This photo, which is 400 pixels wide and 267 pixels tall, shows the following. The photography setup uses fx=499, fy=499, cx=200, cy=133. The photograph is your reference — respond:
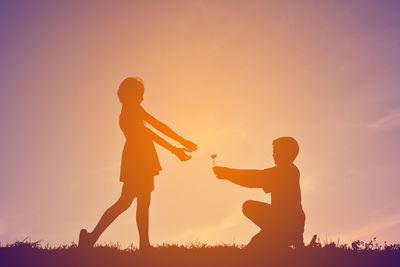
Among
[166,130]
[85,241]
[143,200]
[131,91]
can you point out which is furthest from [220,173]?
[85,241]

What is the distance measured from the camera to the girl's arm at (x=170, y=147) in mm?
9047

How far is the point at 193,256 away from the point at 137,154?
2.05m

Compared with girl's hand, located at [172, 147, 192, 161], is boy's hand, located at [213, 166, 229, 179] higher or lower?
lower

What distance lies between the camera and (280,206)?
8492 millimetres

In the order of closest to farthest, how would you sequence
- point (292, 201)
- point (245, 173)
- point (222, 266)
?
point (222, 266) < point (292, 201) < point (245, 173)

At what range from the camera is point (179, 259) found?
8266 millimetres

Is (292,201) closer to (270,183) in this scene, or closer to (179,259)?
(270,183)

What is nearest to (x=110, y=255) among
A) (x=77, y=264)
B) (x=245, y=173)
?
(x=77, y=264)

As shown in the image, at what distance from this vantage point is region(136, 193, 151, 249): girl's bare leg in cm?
887

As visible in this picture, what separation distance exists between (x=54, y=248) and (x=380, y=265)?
18.9ft

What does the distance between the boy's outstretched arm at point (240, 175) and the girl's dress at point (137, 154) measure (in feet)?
3.73

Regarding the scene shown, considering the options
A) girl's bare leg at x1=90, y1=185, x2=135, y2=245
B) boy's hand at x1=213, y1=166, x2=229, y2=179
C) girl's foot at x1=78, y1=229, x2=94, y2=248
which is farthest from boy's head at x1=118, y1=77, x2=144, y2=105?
girl's foot at x1=78, y1=229, x2=94, y2=248

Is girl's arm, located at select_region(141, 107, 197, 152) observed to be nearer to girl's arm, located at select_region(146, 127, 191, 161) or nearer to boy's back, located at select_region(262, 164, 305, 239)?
girl's arm, located at select_region(146, 127, 191, 161)

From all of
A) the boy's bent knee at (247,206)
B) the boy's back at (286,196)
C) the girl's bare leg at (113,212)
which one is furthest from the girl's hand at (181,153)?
the boy's back at (286,196)
